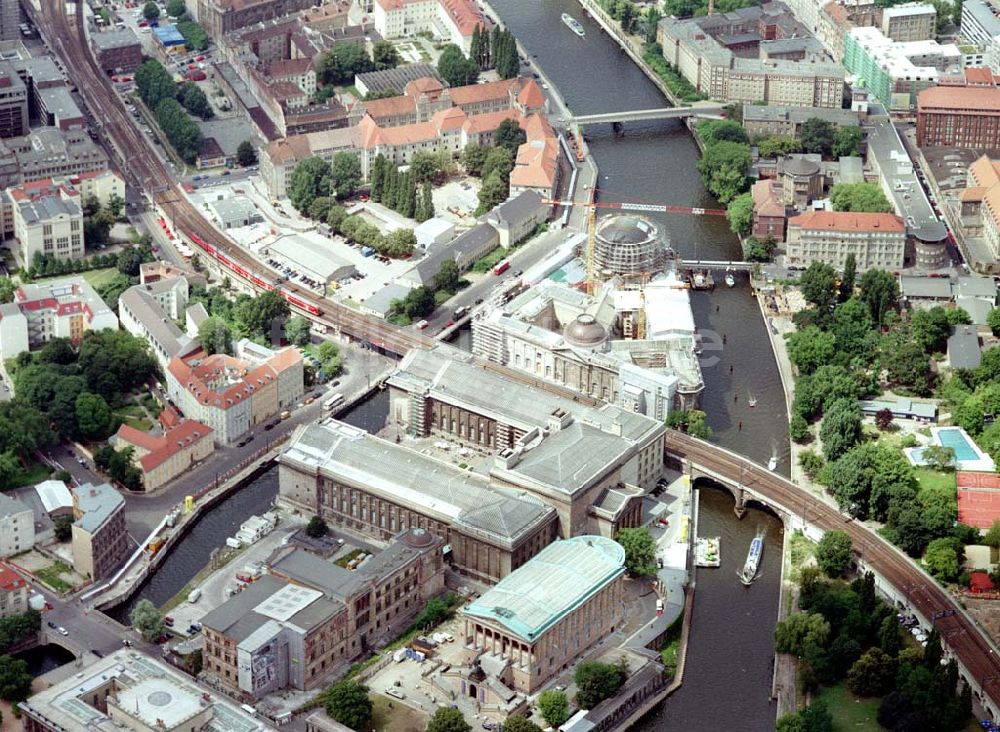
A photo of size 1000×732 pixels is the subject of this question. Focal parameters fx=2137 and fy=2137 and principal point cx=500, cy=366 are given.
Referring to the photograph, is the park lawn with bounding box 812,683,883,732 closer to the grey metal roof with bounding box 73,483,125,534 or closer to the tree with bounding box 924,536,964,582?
the tree with bounding box 924,536,964,582

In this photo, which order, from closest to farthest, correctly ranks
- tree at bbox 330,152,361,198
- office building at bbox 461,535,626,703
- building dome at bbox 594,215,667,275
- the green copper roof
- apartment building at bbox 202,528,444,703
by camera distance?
1. apartment building at bbox 202,528,444,703
2. office building at bbox 461,535,626,703
3. the green copper roof
4. building dome at bbox 594,215,667,275
5. tree at bbox 330,152,361,198

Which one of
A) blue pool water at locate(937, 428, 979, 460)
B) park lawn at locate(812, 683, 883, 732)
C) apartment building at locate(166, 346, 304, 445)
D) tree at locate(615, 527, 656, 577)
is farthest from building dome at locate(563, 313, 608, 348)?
park lawn at locate(812, 683, 883, 732)

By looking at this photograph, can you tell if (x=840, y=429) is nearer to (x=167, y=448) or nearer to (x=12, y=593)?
(x=167, y=448)

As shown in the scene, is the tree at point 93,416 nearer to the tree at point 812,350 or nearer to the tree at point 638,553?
the tree at point 638,553

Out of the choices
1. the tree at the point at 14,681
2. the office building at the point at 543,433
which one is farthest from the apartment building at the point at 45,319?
the tree at the point at 14,681

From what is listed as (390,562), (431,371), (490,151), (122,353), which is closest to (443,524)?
(390,562)

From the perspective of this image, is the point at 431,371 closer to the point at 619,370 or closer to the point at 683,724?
the point at 619,370
